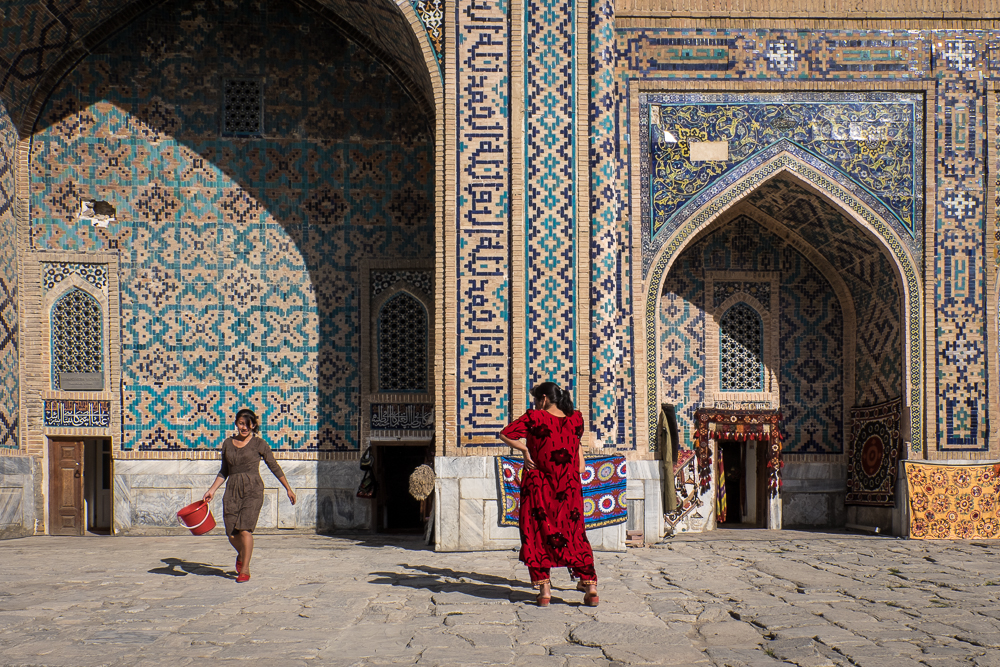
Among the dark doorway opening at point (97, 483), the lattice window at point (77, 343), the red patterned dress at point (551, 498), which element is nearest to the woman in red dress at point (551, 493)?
the red patterned dress at point (551, 498)

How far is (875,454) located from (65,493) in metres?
8.21

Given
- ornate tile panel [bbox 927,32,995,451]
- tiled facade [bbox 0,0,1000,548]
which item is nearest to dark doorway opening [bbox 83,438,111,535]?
tiled facade [bbox 0,0,1000,548]

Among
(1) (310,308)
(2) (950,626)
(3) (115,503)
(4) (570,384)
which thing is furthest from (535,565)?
(3) (115,503)

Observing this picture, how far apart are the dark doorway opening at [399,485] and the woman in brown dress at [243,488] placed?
3687mm

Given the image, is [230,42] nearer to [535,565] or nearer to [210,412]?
[210,412]

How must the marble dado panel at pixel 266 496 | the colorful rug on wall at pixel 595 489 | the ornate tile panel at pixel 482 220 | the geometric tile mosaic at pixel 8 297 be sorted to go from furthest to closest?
the marble dado panel at pixel 266 496
the geometric tile mosaic at pixel 8 297
the ornate tile panel at pixel 482 220
the colorful rug on wall at pixel 595 489

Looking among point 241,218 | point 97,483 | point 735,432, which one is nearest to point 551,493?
point 735,432

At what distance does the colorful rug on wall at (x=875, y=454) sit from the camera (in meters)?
8.80

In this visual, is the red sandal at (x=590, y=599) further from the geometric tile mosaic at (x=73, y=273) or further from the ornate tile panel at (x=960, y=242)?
the geometric tile mosaic at (x=73, y=273)

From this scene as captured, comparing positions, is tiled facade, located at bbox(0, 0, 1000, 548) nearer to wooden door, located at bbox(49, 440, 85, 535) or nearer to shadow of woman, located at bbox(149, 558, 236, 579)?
wooden door, located at bbox(49, 440, 85, 535)

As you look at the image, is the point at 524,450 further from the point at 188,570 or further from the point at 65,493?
the point at 65,493

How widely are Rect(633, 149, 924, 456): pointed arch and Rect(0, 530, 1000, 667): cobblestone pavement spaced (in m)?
1.86

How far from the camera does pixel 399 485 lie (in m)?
9.88

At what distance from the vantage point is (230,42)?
970 cm
